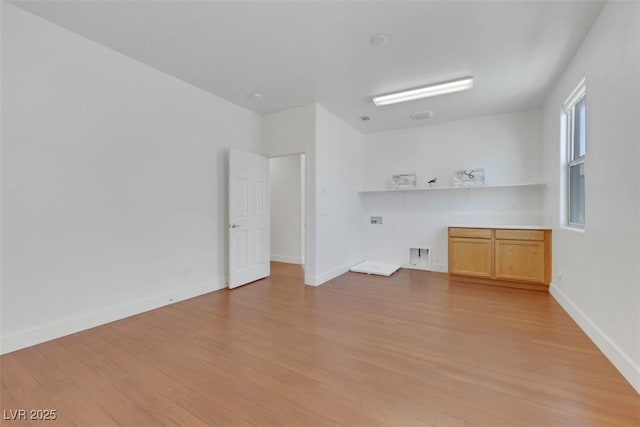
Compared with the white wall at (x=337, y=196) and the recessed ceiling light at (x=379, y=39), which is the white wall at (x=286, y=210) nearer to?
the white wall at (x=337, y=196)

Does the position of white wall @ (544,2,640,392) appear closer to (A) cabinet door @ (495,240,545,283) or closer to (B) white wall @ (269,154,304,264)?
(A) cabinet door @ (495,240,545,283)

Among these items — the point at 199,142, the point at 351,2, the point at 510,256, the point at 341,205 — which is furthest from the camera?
the point at 341,205

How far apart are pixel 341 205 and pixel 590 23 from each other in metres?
3.49

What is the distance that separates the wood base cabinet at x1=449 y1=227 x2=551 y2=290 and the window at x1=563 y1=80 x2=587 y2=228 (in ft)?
2.17

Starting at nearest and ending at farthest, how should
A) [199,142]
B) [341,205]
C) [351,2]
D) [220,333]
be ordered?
[351,2]
[220,333]
[199,142]
[341,205]

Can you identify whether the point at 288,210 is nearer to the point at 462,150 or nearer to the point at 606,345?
the point at 462,150

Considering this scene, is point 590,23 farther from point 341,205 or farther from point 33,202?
point 33,202

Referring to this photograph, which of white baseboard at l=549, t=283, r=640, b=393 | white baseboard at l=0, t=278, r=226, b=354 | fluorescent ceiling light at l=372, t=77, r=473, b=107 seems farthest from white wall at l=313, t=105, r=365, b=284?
white baseboard at l=549, t=283, r=640, b=393

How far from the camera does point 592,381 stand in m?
1.77

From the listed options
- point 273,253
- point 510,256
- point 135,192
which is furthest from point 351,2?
point 273,253

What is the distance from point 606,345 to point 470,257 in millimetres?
2162

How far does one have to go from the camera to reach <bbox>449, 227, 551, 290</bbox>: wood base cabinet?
12.3ft

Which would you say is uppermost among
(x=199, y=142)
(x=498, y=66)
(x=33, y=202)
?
(x=498, y=66)

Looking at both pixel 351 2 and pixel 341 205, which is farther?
pixel 341 205
